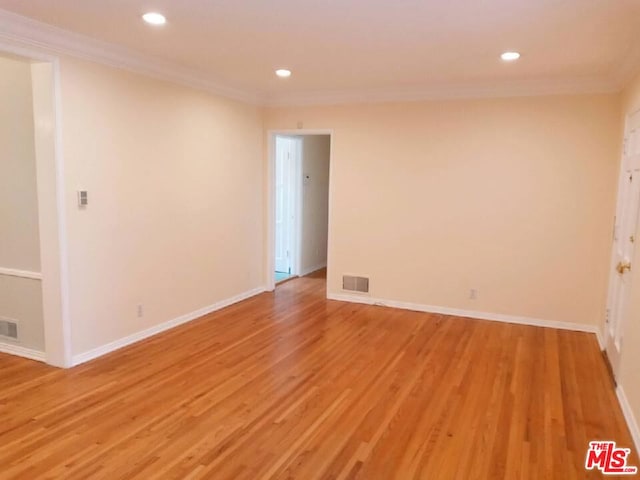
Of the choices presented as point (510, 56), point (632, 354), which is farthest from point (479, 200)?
point (632, 354)

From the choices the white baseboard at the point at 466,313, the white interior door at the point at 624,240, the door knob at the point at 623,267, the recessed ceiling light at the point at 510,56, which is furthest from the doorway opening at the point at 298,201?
the door knob at the point at 623,267

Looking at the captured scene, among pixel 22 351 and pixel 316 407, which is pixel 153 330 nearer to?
pixel 22 351

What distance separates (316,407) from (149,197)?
251cm

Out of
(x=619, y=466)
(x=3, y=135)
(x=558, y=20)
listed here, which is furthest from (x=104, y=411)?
(x=558, y=20)

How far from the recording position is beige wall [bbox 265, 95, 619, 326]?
4.74 m

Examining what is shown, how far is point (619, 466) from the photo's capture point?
2.59 metres

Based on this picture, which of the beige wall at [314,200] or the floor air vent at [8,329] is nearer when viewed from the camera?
the floor air vent at [8,329]

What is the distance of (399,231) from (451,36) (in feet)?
8.57

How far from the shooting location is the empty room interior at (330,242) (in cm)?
279

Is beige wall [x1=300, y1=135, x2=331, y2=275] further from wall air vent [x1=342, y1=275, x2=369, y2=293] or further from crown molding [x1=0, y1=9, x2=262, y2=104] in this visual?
crown molding [x1=0, y1=9, x2=262, y2=104]

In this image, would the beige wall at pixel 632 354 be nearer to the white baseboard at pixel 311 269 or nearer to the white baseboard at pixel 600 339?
the white baseboard at pixel 600 339

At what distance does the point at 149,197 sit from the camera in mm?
4371

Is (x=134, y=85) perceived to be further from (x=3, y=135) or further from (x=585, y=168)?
(x=585, y=168)

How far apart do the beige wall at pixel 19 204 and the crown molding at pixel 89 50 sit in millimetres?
481
